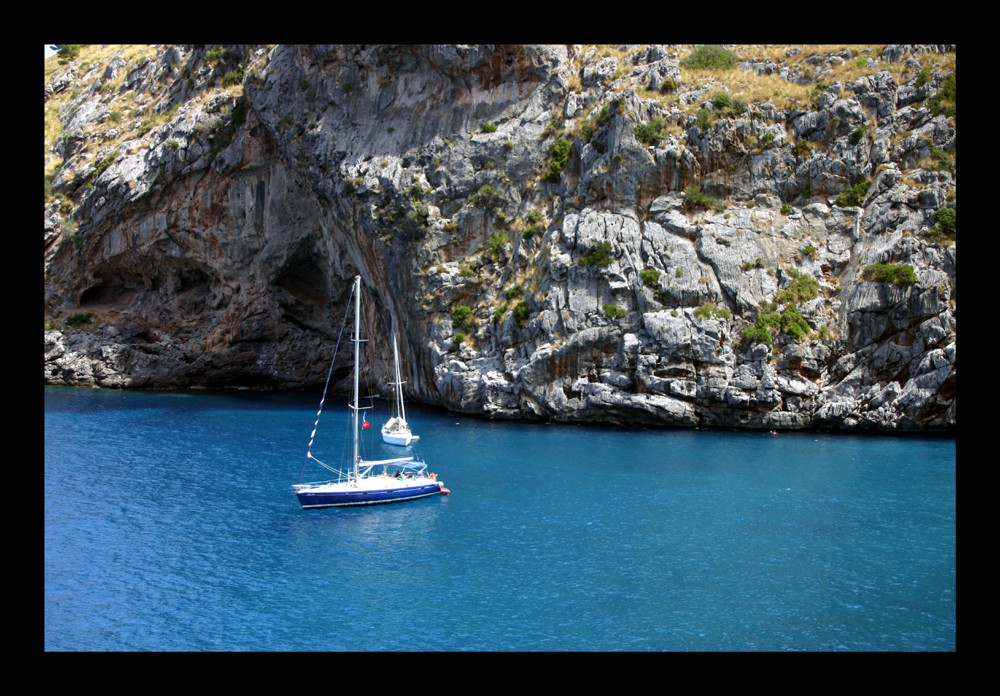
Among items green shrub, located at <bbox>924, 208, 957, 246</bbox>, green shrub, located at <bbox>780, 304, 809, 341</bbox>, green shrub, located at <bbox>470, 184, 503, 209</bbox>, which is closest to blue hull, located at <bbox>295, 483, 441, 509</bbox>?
green shrub, located at <bbox>780, 304, 809, 341</bbox>

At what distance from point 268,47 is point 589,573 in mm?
62055

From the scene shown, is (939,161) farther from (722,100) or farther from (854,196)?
(722,100)

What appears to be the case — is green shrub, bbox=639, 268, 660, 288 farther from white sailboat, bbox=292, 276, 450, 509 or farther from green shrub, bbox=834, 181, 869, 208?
white sailboat, bbox=292, 276, 450, 509

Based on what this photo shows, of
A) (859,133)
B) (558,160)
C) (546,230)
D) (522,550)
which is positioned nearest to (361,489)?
(522,550)

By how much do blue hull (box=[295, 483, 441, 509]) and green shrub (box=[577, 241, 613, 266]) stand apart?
24949 mm

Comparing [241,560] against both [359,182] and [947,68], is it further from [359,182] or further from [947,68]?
[947,68]

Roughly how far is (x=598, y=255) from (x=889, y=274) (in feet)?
62.9

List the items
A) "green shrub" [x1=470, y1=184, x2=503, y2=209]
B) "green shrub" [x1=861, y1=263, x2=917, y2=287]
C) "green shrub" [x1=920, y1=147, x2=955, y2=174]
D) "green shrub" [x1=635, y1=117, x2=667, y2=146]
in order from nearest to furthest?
"green shrub" [x1=861, y1=263, x2=917, y2=287] → "green shrub" [x1=920, y1=147, x2=955, y2=174] → "green shrub" [x1=635, y1=117, x2=667, y2=146] → "green shrub" [x1=470, y1=184, x2=503, y2=209]

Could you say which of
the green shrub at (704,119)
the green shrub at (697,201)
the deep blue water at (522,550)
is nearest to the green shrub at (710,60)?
the green shrub at (704,119)

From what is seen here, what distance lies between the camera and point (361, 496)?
34.8 meters

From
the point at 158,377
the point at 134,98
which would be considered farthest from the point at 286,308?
the point at 134,98

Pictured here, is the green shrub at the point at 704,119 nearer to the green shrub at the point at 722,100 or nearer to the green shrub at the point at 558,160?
the green shrub at the point at 722,100

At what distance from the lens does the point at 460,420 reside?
5897 cm

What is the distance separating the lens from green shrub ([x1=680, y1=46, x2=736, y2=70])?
198 feet
